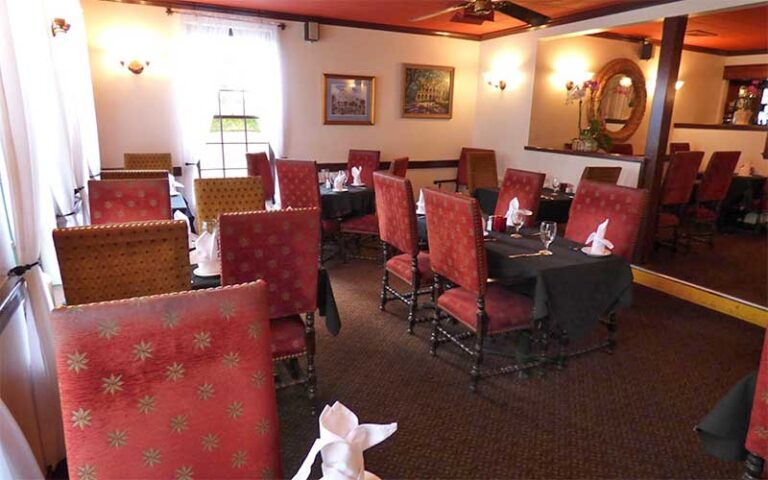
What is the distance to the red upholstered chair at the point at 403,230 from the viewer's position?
10.1ft

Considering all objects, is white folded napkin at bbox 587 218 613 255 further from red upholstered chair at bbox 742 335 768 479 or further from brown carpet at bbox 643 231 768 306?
brown carpet at bbox 643 231 768 306

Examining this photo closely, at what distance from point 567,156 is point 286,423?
4435 millimetres

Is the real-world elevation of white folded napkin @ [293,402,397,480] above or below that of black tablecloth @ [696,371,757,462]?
above

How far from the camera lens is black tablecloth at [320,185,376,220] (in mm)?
4543

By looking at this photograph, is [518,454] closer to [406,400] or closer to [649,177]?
[406,400]

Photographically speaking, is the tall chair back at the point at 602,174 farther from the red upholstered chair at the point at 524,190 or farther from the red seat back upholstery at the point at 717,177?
the red seat back upholstery at the point at 717,177

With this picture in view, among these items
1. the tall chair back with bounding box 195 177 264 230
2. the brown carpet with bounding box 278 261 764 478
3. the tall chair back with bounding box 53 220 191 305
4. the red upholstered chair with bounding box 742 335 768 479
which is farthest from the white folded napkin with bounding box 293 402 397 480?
the tall chair back with bounding box 195 177 264 230

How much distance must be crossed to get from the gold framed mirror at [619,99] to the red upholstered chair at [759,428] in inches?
221

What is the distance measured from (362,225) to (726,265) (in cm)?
369

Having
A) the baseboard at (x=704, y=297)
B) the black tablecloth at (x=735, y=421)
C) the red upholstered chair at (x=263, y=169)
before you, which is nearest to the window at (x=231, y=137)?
the red upholstered chair at (x=263, y=169)

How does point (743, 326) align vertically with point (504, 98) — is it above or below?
below

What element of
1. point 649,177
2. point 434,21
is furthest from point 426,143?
point 649,177

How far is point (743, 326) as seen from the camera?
3.57m

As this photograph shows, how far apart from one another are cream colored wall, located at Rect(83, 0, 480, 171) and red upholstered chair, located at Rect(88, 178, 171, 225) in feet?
8.36
